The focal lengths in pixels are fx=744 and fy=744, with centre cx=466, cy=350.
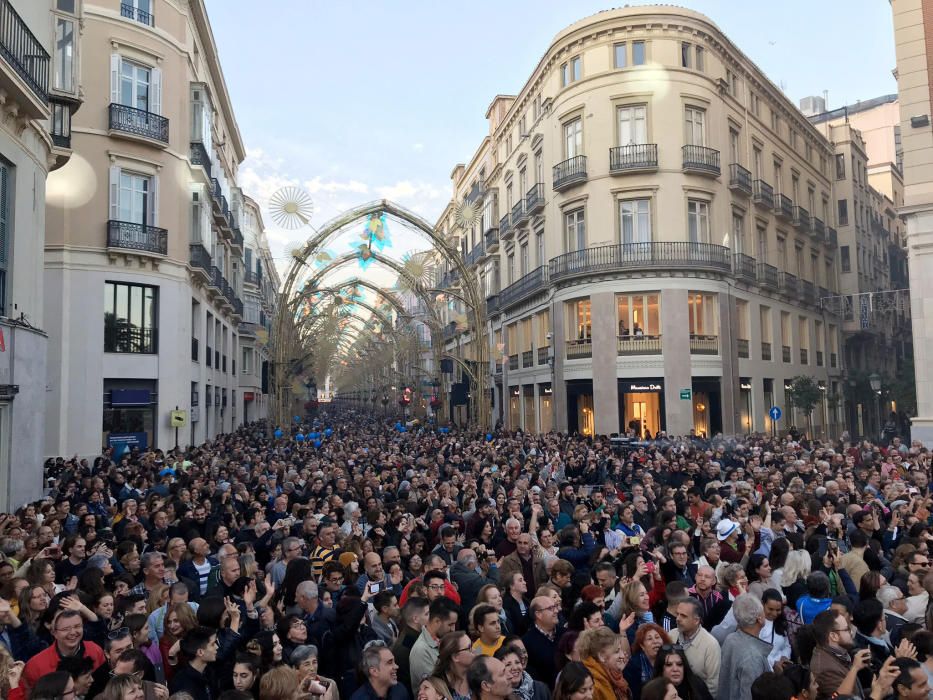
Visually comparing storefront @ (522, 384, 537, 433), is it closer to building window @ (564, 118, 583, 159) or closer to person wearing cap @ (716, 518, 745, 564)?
building window @ (564, 118, 583, 159)

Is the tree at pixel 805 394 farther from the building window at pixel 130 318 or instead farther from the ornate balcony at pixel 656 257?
the building window at pixel 130 318

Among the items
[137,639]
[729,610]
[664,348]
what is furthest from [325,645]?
[664,348]

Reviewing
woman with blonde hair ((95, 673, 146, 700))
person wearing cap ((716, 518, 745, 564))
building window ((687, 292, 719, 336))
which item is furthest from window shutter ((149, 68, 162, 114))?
woman with blonde hair ((95, 673, 146, 700))

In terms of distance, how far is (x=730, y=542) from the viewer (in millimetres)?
9016

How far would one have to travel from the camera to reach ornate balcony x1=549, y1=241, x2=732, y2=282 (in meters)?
31.8

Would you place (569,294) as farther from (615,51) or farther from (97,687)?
(97,687)

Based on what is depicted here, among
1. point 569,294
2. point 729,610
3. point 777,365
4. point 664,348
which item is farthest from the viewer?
point 777,365

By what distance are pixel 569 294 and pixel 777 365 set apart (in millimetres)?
12300

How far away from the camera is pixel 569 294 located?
34375 mm

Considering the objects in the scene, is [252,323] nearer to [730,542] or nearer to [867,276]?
[867,276]

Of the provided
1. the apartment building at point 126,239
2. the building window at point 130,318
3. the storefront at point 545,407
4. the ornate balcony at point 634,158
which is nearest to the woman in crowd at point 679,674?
the apartment building at point 126,239

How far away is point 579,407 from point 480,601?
1134 inches

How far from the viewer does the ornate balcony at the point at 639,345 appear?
3169 centimetres

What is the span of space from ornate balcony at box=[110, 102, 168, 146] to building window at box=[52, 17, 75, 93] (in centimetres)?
810
